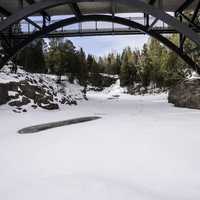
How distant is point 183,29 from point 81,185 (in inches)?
187

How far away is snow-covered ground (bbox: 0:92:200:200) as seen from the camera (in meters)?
5.84

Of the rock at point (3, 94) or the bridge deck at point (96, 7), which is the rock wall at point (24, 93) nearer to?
the rock at point (3, 94)

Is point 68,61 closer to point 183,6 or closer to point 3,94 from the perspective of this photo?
point 3,94

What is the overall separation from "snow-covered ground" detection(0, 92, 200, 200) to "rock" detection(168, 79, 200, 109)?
11.5 m

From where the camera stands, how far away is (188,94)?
24438 millimetres

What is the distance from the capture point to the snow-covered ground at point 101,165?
5.84 meters

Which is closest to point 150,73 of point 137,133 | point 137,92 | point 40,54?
point 137,92

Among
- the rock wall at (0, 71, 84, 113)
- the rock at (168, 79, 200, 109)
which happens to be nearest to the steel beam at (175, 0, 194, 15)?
the rock wall at (0, 71, 84, 113)

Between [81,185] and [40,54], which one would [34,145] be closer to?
[81,185]

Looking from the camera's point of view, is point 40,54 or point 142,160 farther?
point 40,54

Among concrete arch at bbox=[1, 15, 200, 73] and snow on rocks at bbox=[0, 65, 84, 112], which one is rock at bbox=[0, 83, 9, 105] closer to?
snow on rocks at bbox=[0, 65, 84, 112]

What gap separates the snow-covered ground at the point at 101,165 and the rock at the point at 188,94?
11.5 m

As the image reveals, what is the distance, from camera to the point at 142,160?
309 inches

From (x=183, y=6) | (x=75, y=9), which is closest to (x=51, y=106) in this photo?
(x=75, y=9)
